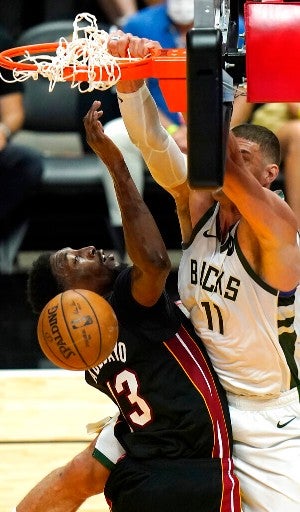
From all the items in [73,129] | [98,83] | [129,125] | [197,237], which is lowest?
[73,129]

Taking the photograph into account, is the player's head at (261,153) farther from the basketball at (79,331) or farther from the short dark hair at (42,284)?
the short dark hair at (42,284)

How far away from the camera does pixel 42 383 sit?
6.46 meters

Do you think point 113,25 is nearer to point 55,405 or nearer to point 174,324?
point 55,405

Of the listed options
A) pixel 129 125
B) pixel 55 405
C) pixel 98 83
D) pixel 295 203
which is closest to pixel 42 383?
pixel 55 405

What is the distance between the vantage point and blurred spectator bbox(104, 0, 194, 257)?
24.6ft

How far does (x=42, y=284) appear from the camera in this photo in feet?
14.4

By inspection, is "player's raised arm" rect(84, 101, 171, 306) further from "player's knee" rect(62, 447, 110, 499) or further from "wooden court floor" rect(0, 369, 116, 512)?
"wooden court floor" rect(0, 369, 116, 512)

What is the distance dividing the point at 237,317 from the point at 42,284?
0.82 metres

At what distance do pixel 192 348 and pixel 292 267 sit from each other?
567 millimetres

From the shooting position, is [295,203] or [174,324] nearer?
[174,324]

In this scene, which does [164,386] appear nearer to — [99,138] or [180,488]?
[180,488]

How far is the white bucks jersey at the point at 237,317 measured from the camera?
13.1 feet

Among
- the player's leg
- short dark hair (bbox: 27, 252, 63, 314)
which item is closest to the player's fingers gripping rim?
short dark hair (bbox: 27, 252, 63, 314)

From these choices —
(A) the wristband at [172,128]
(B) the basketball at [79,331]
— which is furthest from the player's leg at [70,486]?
(A) the wristband at [172,128]
